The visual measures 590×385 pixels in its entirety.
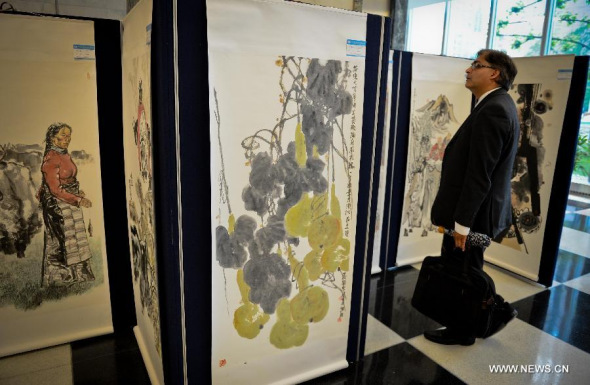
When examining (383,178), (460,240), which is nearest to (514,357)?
(460,240)

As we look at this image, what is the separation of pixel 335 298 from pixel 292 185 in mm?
570

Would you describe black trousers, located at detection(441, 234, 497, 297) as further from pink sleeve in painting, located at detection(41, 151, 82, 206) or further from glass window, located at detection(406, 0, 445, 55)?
glass window, located at detection(406, 0, 445, 55)

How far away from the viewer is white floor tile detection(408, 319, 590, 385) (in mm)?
1974

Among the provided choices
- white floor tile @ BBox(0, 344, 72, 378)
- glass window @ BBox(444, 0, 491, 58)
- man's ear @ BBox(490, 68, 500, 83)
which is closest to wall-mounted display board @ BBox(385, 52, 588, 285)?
man's ear @ BBox(490, 68, 500, 83)

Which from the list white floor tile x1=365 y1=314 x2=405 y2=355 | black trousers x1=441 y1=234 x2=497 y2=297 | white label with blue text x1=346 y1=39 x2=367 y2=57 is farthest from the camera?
white floor tile x1=365 y1=314 x2=405 y2=355

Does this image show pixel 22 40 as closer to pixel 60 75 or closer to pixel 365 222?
pixel 60 75

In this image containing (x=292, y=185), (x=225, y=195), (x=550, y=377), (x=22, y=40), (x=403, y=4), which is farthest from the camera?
(x=403, y=4)

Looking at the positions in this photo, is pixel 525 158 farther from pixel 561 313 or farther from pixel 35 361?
pixel 35 361

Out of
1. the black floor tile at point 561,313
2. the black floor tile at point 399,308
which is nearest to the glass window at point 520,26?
the black floor tile at point 561,313

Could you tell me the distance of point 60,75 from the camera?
185 centimetres

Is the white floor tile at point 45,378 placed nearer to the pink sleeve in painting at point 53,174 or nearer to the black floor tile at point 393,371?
the pink sleeve in painting at point 53,174

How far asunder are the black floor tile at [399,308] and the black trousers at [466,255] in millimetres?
498

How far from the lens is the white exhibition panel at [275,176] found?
4.58 ft

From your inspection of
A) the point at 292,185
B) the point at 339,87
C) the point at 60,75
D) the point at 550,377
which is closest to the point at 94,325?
the point at 60,75
